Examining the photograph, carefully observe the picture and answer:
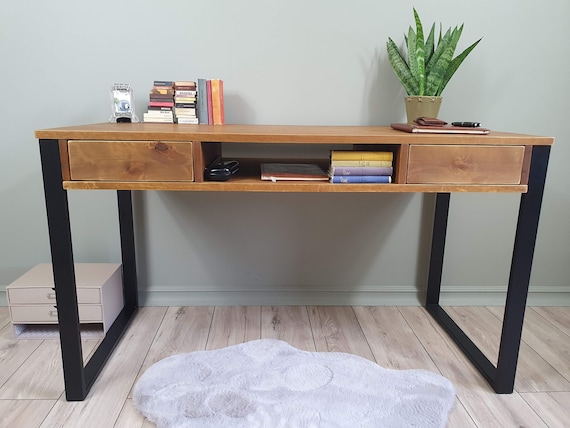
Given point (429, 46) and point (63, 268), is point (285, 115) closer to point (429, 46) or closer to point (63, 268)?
point (429, 46)

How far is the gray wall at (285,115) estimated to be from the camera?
5.72 feet

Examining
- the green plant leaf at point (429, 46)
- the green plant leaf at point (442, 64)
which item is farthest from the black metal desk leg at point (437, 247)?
the green plant leaf at point (429, 46)

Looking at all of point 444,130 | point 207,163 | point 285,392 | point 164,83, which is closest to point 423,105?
point 444,130

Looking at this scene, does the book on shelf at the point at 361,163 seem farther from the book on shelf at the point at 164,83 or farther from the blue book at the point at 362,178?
the book on shelf at the point at 164,83

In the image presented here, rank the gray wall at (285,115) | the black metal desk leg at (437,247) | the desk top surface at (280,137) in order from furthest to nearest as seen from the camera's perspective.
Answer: the black metal desk leg at (437,247)
the gray wall at (285,115)
the desk top surface at (280,137)

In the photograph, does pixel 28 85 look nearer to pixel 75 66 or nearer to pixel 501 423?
pixel 75 66

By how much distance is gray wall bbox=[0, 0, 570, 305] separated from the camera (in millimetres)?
1742

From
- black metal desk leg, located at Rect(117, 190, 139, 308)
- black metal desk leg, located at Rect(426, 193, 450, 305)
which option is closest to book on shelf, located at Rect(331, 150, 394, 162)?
black metal desk leg, located at Rect(426, 193, 450, 305)

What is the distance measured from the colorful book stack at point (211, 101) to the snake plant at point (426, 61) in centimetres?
70

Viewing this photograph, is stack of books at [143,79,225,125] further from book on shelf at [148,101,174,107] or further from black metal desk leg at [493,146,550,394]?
black metal desk leg at [493,146,550,394]

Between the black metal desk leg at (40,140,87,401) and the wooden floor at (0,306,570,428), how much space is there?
10 centimetres

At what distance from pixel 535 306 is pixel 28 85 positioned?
8.31 feet

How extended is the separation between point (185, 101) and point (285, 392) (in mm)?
1136

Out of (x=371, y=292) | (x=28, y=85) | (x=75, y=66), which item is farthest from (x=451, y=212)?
(x=28, y=85)
